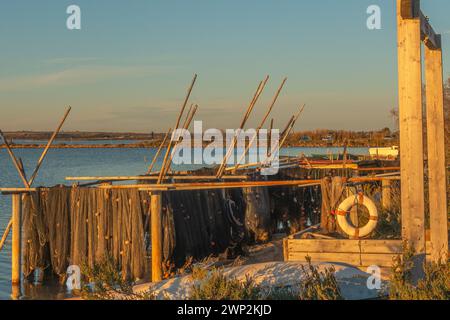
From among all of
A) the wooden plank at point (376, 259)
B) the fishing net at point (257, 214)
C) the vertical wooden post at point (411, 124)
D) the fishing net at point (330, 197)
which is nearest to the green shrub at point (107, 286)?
the vertical wooden post at point (411, 124)

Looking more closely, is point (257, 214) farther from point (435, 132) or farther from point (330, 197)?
point (435, 132)

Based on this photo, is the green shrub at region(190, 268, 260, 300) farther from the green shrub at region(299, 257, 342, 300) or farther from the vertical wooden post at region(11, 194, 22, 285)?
the vertical wooden post at region(11, 194, 22, 285)

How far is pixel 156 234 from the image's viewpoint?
529 inches

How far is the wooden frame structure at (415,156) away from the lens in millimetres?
9305

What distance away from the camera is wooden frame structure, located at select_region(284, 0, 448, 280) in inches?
366

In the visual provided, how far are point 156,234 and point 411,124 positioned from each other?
230 inches

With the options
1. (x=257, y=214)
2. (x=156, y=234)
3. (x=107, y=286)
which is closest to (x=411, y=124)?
(x=107, y=286)

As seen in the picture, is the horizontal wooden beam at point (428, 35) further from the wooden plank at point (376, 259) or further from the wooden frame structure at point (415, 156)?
the wooden plank at point (376, 259)

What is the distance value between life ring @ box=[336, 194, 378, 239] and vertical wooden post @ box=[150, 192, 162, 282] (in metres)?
3.39

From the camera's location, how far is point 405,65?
935 centimetres

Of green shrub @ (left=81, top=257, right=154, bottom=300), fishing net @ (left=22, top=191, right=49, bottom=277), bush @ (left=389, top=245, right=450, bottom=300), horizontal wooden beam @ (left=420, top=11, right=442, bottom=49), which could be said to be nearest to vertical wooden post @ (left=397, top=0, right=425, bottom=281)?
horizontal wooden beam @ (left=420, top=11, right=442, bottom=49)
